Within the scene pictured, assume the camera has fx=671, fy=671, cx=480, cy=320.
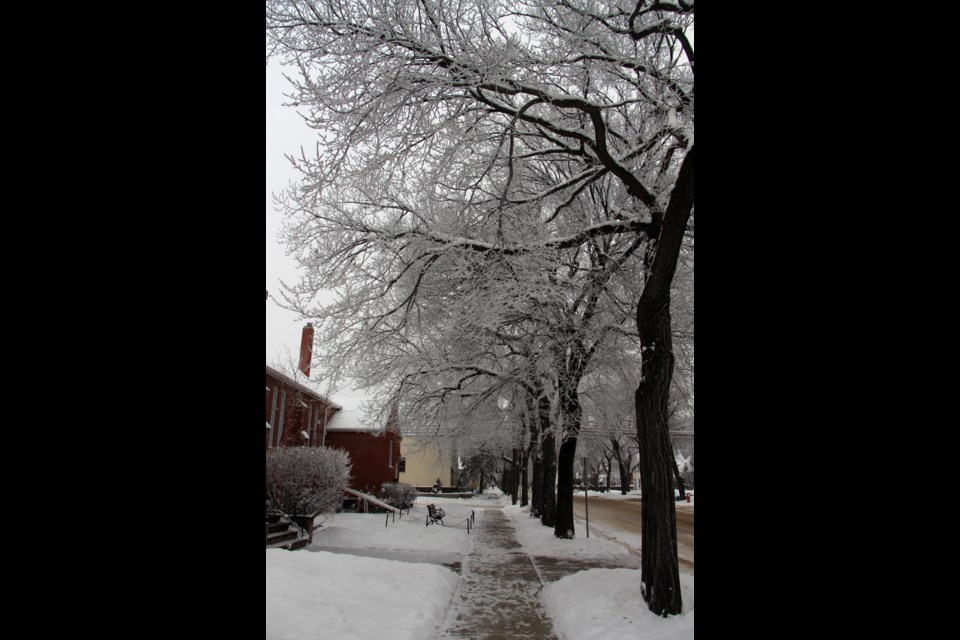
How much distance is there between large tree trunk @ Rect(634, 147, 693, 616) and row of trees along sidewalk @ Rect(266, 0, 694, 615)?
0.02m

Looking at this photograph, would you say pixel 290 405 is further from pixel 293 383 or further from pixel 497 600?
pixel 497 600

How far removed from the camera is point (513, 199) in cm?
1183

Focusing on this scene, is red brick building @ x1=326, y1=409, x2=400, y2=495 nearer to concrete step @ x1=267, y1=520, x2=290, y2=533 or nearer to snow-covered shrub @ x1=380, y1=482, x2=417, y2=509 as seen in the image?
snow-covered shrub @ x1=380, y1=482, x2=417, y2=509

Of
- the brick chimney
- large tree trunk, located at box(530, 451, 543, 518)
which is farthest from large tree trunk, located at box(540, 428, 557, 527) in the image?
the brick chimney

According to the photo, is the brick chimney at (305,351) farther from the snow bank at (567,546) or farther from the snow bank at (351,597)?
the snow bank at (351,597)

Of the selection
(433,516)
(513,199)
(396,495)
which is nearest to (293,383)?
(396,495)

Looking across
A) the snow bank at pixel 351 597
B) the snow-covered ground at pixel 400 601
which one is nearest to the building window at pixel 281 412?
the snow-covered ground at pixel 400 601

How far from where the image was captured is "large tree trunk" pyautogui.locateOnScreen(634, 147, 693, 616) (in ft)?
26.4

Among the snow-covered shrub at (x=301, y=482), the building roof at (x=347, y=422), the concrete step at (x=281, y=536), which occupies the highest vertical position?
the building roof at (x=347, y=422)

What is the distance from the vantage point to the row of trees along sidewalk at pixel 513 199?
760cm

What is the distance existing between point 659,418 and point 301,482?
401 inches

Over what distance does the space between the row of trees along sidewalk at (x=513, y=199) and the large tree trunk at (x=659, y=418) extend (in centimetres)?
2
